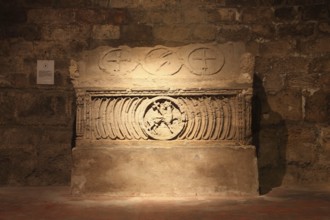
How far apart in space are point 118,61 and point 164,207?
144 cm

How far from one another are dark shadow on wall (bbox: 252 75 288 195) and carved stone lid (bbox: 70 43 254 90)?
0.83m

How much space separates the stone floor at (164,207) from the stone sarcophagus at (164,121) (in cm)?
19

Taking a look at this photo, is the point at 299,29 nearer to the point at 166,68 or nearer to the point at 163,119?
the point at 166,68

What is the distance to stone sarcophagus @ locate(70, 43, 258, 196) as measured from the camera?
3812 mm

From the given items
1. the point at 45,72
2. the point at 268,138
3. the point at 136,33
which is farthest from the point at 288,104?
the point at 45,72

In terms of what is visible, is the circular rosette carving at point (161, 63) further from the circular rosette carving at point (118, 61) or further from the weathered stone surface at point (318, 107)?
the weathered stone surface at point (318, 107)

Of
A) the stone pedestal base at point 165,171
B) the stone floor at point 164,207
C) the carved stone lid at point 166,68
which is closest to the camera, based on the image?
the stone floor at point 164,207

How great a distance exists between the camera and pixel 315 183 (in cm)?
457

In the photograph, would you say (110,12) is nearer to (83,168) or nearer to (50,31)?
(50,31)

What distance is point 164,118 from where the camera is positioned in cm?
395

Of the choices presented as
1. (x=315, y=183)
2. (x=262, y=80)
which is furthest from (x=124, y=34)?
(x=315, y=183)

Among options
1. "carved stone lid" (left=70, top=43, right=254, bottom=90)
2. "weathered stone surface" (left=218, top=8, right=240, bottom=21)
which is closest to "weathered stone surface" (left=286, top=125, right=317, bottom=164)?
"carved stone lid" (left=70, top=43, right=254, bottom=90)

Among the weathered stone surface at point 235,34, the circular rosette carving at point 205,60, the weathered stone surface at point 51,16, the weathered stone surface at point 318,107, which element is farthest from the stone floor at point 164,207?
the weathered stone surface at point 51,16

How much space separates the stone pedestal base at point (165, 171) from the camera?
149 inches
